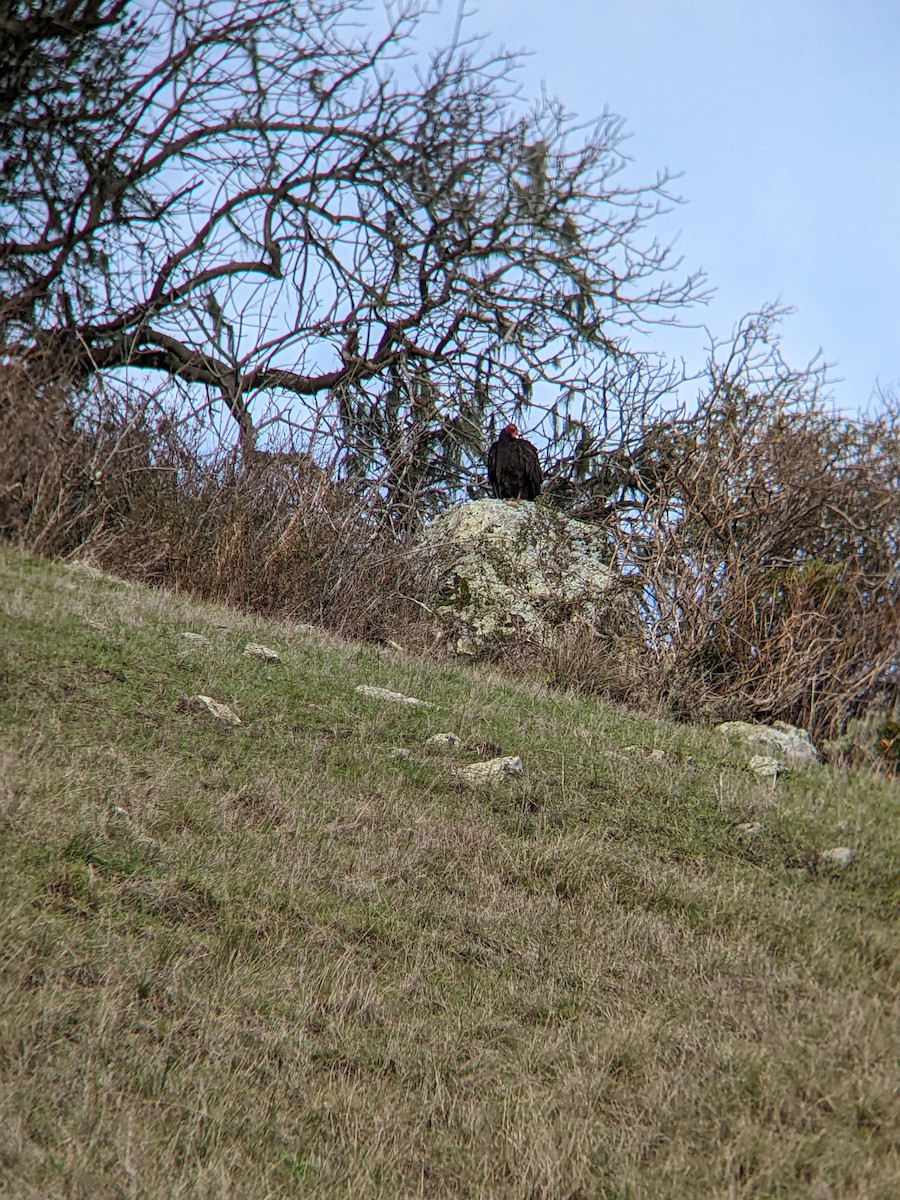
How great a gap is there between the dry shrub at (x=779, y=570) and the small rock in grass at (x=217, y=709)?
5.14 m

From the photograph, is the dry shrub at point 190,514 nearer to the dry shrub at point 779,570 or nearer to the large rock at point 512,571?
the large rock at point 512,571

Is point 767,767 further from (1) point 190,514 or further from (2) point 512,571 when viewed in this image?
(1) point 190,514

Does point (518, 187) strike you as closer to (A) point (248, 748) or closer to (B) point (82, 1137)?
(A) point (248, 748)

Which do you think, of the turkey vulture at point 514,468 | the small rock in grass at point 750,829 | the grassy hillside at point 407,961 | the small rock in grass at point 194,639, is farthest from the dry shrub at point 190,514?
the small rock in grass at point 750,829

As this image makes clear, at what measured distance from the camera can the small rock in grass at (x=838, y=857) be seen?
18.2 ft

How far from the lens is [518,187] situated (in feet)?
52.1

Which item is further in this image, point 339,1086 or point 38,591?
point 38,591

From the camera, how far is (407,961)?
4.46 m

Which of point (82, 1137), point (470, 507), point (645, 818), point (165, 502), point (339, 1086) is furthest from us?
point (470, 507)

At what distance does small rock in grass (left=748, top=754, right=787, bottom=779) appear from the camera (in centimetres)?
720

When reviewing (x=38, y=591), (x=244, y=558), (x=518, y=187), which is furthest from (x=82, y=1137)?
(x=518, y=187)

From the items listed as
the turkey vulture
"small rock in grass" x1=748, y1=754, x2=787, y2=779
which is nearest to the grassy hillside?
"small rock in grass" x1=748, y1=754, x2=787, y2=779

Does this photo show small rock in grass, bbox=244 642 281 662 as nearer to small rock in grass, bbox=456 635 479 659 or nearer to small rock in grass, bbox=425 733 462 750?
small rock in grass, bbox=425 733 462 750

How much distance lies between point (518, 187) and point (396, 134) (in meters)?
1.95
